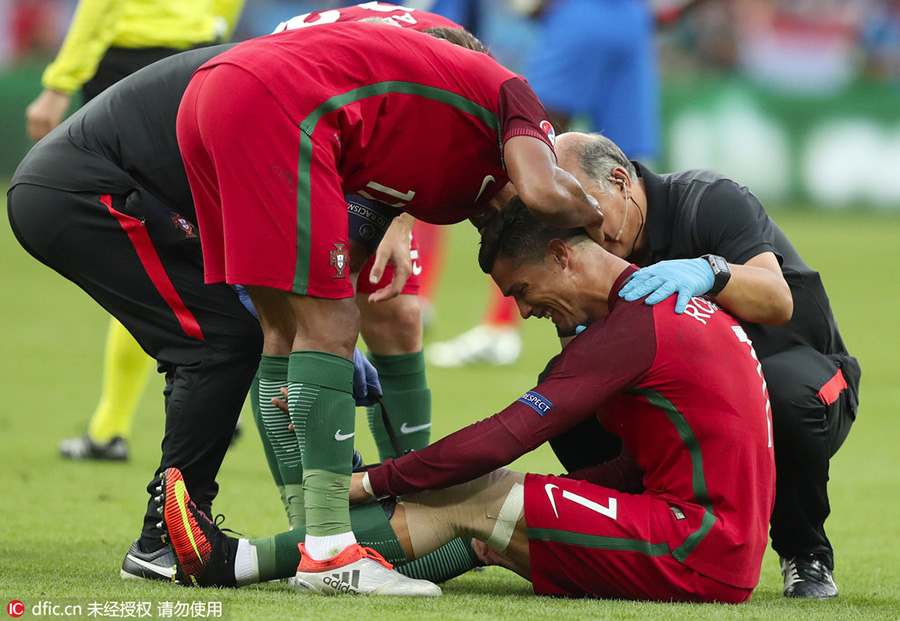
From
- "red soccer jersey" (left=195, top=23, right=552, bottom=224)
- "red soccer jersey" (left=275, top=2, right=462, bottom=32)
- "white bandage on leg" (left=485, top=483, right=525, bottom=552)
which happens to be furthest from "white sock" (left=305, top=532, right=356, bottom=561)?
"red soccer jersey" (left=275, top=2, right=462, bottom=32)

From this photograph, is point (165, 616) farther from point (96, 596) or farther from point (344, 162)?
point (344, 162)

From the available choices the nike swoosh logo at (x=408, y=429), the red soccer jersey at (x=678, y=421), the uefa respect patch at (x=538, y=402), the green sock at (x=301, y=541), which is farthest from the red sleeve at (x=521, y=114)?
the nike swoosh logo at (x=408, y=429)

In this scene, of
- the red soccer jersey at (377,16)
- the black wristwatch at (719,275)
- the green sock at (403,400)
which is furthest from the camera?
the green sock at (403,400)

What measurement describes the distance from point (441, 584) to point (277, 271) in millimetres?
932

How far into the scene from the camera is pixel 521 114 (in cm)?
294

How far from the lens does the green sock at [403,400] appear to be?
3951 mm

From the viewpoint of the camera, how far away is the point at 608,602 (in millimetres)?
2910

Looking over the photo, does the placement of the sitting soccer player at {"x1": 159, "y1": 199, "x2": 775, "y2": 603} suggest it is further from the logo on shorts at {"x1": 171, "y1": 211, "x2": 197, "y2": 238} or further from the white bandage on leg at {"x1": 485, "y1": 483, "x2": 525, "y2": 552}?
the logo on shorts at {"x1": 171, "y1": 211, "x2": 197, "y2": 238}

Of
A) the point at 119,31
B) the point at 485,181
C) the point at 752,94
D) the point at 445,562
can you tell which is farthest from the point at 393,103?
the point at 752,94

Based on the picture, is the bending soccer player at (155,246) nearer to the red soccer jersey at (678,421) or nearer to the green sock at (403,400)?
the red soccer jersey at (678,421)

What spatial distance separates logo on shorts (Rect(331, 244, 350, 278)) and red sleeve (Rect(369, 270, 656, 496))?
462 millimetres

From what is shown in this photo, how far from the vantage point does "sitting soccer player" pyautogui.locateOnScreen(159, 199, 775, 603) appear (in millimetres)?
2877

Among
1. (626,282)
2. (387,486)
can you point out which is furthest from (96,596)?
(626,282)

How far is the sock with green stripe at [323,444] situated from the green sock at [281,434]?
250mm
